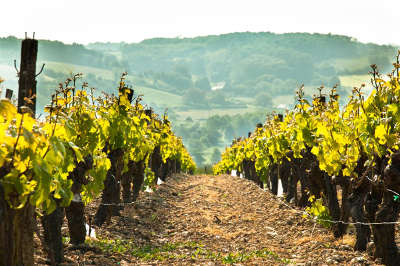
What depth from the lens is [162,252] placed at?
9.97 m

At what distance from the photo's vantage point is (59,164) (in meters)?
5.55

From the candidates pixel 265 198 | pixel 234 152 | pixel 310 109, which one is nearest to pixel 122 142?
pixel 310 109

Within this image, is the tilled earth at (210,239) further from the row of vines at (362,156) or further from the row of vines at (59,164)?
the row of vines at (59,164)

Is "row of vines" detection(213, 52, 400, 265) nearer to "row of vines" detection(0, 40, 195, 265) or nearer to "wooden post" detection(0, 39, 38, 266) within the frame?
"row of vines" detection(0, 40, 195, 265)

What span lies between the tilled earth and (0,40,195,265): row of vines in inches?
27.4

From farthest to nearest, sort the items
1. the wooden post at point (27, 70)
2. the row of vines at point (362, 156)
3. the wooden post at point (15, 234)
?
the row of vines at point (362, 156)
the wooden post at point (27, 70)
the wooden post at point (15, 234)

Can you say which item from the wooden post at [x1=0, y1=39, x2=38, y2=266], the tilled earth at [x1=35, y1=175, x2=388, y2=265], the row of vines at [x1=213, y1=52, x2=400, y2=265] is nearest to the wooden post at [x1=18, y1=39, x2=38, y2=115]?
the wooden post at [x1=0, y1=39, x2=38, y2=266]

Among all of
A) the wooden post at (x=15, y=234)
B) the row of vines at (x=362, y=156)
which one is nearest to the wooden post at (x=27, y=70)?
the wooden post at (x=15, y=234)

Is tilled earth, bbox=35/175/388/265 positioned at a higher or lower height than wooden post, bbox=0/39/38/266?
lower

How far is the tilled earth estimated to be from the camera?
8.72 metres

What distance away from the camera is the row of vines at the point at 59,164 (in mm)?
4500

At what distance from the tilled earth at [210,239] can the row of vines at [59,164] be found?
695mm

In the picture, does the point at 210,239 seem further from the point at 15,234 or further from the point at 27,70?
the point at 15,234

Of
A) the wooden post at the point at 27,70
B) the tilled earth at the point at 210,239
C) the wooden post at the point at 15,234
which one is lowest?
the tilled earth at the point at 210,239
